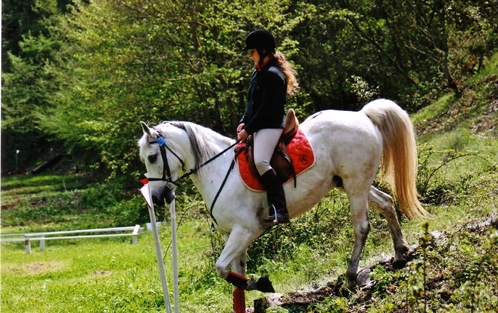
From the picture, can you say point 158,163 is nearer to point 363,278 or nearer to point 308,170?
point 308,170

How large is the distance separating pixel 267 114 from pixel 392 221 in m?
1.77

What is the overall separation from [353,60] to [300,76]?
6.73 feet

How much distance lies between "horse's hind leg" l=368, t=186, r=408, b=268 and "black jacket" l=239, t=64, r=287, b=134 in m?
1.39

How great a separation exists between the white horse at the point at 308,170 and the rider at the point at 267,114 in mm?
233

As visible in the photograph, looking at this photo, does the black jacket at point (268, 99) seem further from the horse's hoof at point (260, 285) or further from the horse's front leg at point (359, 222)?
the horse's hoof at point (260, 285)

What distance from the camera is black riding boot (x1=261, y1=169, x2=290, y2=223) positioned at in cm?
632

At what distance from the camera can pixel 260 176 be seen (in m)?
6.40

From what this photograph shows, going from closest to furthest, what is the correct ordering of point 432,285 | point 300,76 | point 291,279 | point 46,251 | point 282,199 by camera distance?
point 432,285 → point 282,199 → point 291,279 → point 46,251 → point 300,76

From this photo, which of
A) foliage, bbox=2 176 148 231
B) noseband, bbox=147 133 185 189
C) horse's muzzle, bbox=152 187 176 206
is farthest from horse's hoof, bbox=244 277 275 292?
foliage, bbox=2 176 148 231

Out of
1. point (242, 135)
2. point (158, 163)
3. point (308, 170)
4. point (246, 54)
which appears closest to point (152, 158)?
point (158, 163)

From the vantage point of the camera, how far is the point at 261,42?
254 inches

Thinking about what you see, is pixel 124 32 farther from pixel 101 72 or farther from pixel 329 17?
pixel 329 17

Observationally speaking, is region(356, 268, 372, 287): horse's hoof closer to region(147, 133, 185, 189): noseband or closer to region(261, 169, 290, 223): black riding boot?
region(261, 169, 290, 223): black riding boot

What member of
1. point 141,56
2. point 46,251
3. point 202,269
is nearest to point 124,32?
point 141,56
